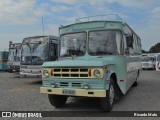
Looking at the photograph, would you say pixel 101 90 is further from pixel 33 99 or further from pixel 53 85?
pixel 33 99

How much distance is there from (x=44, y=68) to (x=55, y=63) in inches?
16.7

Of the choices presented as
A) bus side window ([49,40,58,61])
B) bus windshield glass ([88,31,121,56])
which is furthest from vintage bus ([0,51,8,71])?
bus windshield glass ([88,31,121,56])

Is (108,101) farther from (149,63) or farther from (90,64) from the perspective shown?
(149,63)

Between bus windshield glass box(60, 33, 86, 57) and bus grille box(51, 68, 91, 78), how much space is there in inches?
53.2

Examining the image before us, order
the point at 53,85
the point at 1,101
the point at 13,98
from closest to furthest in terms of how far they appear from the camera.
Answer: the point at 53,85 → the point at 1,101 → the point at 13,98

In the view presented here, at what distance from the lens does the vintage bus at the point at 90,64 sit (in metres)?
8.12

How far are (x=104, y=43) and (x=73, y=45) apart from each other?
3.75 ft

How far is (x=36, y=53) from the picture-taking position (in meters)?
17.5

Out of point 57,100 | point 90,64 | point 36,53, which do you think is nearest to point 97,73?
point 90,64

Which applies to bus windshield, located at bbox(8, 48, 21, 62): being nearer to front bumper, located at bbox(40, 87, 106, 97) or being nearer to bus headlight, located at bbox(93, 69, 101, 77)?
front bumper, located at bbox(40, 87, 106, 97)

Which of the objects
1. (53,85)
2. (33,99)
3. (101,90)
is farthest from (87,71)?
(33,99)

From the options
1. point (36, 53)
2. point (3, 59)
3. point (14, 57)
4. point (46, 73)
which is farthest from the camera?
point (3, 59)

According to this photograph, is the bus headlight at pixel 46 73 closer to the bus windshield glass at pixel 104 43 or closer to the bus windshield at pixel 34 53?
the bus windshield glass at pixel 104 43

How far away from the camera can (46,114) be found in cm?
838
